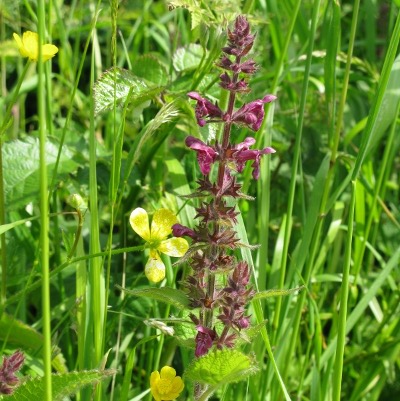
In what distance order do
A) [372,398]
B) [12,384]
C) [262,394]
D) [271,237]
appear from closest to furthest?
[12,384], [262,394], [372,398], [271,237]

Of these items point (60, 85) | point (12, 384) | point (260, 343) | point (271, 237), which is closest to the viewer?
point (12, 384)

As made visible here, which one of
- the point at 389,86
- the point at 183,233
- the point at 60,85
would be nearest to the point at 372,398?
the point at 389,86

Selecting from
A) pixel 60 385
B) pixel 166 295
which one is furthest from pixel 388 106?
pixel 60 385

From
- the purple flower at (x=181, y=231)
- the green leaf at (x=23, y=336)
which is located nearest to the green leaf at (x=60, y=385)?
the purple flower at (x=181, y=231)

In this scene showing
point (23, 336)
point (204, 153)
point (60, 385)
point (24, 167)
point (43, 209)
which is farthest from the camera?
point (24, 167)

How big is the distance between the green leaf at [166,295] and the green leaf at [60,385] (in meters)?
0.16

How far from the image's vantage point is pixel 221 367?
1.05 m

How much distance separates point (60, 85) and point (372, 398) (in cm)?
153

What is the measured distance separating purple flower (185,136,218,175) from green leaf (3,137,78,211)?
649 millimetres

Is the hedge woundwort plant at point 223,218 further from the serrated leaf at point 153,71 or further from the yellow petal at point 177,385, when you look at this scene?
the serrated leaf at point 153,71

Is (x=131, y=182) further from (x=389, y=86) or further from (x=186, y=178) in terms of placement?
(x=389, y=86)

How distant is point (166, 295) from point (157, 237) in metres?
0.13

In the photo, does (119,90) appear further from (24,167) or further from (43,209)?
(43,209)

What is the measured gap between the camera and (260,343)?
1.55 m
